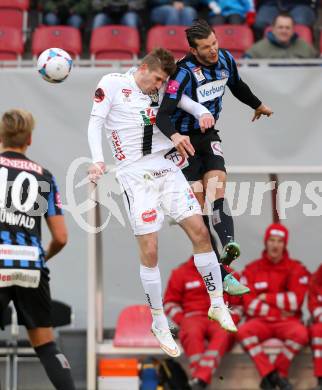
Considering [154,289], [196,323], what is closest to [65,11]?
[196,323]

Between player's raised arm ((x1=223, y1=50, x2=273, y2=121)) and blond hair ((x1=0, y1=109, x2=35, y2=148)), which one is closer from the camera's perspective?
blond hair ((x1=0, y1=109, x2=35, y2=148))

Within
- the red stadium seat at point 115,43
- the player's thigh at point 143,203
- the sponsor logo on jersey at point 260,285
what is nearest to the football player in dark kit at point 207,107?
the player's thigh at point 143,203

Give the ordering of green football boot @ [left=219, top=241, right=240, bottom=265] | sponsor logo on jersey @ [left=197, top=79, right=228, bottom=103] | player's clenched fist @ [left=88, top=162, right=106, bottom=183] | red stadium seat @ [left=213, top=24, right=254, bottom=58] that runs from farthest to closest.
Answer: red stadium seat @ [left=213, top=24, right=254, bottom=58] < sponsor logo on jersey @ [left=197, top=79, right=228, bottom=103] < green football boot @ [left=219, top=241, right=240, bottom=265] < player's clenched fist @ [left=88, top=162, right=106, bottom=183]

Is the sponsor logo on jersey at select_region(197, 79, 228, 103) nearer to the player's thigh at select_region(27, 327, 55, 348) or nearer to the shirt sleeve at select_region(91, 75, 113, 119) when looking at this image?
the shirt sleeve at select_region(91, 75, 113, 119)

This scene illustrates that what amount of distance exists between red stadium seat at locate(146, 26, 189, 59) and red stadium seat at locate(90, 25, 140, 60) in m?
0.17

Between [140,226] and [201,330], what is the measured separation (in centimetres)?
250

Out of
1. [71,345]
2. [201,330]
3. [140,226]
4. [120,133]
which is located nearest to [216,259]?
[140,226]

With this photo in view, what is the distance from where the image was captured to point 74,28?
12.1 metres

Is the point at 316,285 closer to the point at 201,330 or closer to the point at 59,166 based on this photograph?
the point at 201,330

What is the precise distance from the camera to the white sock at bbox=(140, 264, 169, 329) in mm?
7172

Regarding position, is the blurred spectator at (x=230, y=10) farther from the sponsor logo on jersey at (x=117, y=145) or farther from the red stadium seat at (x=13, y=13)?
the sponsor logo on jersey at (x=117, y=145)

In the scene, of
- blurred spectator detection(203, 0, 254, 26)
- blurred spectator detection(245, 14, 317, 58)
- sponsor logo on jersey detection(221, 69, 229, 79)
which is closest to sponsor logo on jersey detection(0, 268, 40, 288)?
sponsor logo on jersey detection(221, 69, 229, 79)

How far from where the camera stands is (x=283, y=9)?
1219 centimetres

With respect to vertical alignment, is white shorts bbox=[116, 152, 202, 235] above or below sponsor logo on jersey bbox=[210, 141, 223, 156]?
below
